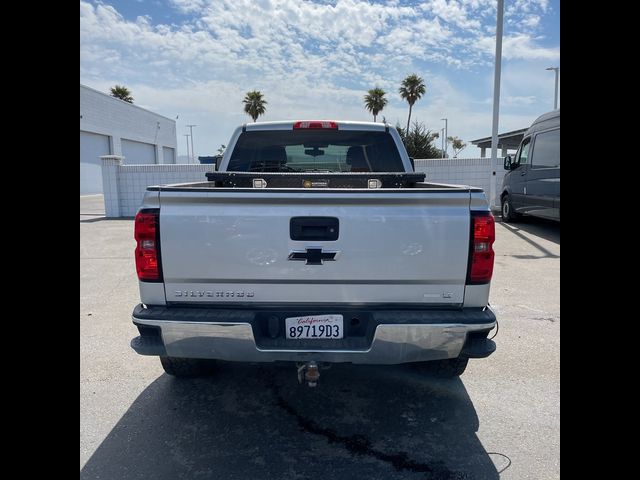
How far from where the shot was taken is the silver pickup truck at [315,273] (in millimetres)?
2373

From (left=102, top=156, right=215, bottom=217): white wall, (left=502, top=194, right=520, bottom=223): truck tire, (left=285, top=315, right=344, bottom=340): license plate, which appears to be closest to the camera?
(left=285, top=315, right=344, bottom=340): license plate

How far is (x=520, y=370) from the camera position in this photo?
3.54 metres

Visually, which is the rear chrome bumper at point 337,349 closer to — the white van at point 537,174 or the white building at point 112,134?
the white van at point 537,174

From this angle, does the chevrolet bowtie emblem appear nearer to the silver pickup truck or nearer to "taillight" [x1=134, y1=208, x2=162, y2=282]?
the silver pickup truck

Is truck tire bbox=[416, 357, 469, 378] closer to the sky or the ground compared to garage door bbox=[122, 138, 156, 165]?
closer to the ground

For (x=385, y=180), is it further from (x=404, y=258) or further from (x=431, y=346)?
(x=431, y=346)

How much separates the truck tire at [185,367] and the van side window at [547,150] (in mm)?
9193

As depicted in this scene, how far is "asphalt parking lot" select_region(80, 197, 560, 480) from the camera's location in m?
2.38

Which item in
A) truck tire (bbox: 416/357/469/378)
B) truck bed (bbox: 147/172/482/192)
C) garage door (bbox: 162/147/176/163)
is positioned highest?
garage door (bbox: 162/147/176/163)

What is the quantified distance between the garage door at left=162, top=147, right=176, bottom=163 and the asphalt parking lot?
1538 inches

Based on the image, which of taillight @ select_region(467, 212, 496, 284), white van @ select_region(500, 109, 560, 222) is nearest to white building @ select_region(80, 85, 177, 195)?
white van @ select_region(500, 109, 560, 222)

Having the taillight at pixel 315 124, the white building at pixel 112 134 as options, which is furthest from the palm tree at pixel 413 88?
the taillight at pixel 315 124
